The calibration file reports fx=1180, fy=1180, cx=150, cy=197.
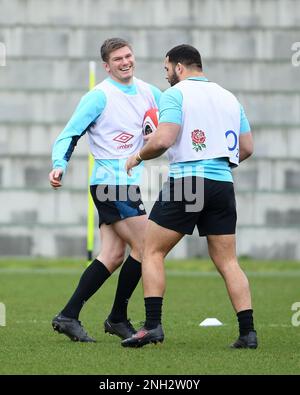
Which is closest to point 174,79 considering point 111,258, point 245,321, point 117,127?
point 117,127

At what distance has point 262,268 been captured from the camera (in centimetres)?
1574

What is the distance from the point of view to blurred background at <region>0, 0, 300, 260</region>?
1711 centimetres

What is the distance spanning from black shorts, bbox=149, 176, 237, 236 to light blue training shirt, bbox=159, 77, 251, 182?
0.04 meters

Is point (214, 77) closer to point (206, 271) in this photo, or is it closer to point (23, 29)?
point (23, 29)

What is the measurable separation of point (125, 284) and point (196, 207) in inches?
39.3

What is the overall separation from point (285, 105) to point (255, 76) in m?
0.88

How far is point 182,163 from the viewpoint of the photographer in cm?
736

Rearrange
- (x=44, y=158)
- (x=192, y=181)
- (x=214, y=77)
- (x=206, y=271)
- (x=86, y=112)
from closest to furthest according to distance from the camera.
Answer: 1. (x=192, y=181)
2. (x=86, y=112)
3. (x=206, y=271)
4. (x=44, y=158)
5. (x=214, y=77)

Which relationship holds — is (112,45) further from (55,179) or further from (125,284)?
(125,284)

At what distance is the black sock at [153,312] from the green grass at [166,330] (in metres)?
0.16

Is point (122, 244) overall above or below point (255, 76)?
below

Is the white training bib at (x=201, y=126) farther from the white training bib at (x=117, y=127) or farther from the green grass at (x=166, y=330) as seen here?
the green grass at (x=166, y=330)

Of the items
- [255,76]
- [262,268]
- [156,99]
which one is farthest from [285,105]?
[156,99]


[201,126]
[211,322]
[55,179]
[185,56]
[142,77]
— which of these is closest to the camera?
[201,126]
